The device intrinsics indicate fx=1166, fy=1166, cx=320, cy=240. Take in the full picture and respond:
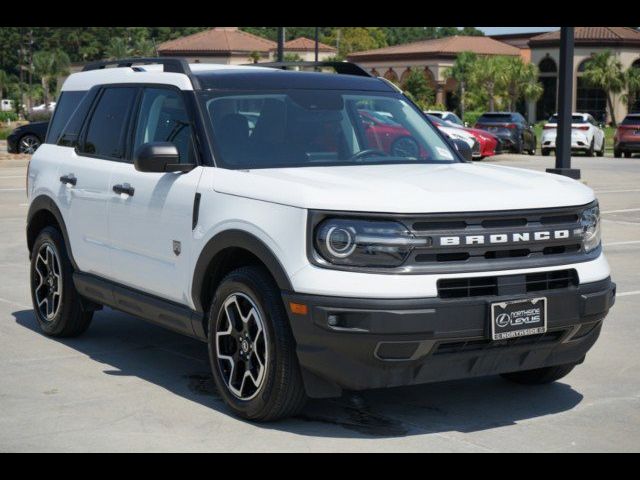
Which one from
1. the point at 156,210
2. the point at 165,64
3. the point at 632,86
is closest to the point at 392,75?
the point at 632,86

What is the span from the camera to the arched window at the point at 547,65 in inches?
3511

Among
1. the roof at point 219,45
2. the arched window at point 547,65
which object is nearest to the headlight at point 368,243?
the arched window at point 547,65

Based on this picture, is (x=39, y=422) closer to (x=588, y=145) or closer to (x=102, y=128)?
(x=102, y=128)

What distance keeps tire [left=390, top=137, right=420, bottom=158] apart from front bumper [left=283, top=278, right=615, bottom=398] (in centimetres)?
161

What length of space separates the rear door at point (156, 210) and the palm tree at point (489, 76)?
78.6m

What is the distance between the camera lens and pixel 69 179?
26.0 ft

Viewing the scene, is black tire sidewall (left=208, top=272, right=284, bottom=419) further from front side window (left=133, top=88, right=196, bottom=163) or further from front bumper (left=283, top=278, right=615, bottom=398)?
front side window (left=133, top=88, right=196, bottom=163)

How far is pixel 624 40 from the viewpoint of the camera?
84562 millimetres

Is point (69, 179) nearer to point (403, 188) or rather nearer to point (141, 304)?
point (141, 304)

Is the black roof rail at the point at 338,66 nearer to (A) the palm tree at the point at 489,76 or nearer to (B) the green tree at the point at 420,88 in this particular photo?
(A) the palm tree at the point at 489,76

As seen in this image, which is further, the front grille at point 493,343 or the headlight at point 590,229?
the headlight at point 590,229

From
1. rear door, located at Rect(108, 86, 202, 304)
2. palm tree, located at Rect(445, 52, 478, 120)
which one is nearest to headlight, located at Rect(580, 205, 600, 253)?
rear door, located at Rect(108, 86, 202, 304)

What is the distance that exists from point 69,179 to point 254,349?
255cm

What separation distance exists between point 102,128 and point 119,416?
7.84ft
